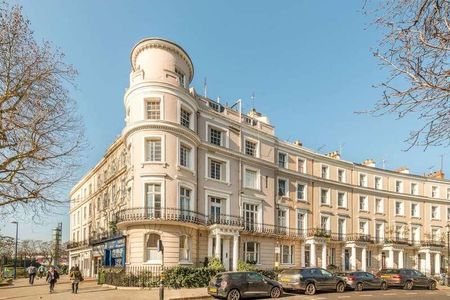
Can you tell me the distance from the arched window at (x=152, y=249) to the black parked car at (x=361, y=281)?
11.5m

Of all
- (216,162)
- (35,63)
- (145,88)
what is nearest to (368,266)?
(216,162)

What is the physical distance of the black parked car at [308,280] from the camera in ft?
72.3

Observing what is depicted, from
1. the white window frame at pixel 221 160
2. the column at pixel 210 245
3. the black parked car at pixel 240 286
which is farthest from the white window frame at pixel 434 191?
the black parked car at pixel 240 286

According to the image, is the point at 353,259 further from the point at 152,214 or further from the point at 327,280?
the point at 152,214

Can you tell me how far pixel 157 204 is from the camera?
26.7 meters

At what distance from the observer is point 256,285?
1973cm

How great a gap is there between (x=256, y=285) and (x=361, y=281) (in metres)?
9.11

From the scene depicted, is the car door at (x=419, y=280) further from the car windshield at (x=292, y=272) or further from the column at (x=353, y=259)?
the column at (x=353, y=259)

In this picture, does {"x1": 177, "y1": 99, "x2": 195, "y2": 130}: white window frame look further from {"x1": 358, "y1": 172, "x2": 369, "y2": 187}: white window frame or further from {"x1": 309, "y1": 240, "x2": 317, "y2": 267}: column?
{"x1": 358, "y1": 172, "x2": 369, "y2": 187}: white window frame

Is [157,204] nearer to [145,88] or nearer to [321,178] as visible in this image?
[145,88]

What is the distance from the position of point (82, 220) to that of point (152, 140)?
27.3 metres

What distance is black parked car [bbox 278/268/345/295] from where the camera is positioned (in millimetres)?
22031

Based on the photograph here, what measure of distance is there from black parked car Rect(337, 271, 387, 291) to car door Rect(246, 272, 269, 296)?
767 cm

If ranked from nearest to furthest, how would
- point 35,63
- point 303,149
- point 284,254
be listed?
point 35,63
point 284,254
point 303,149
